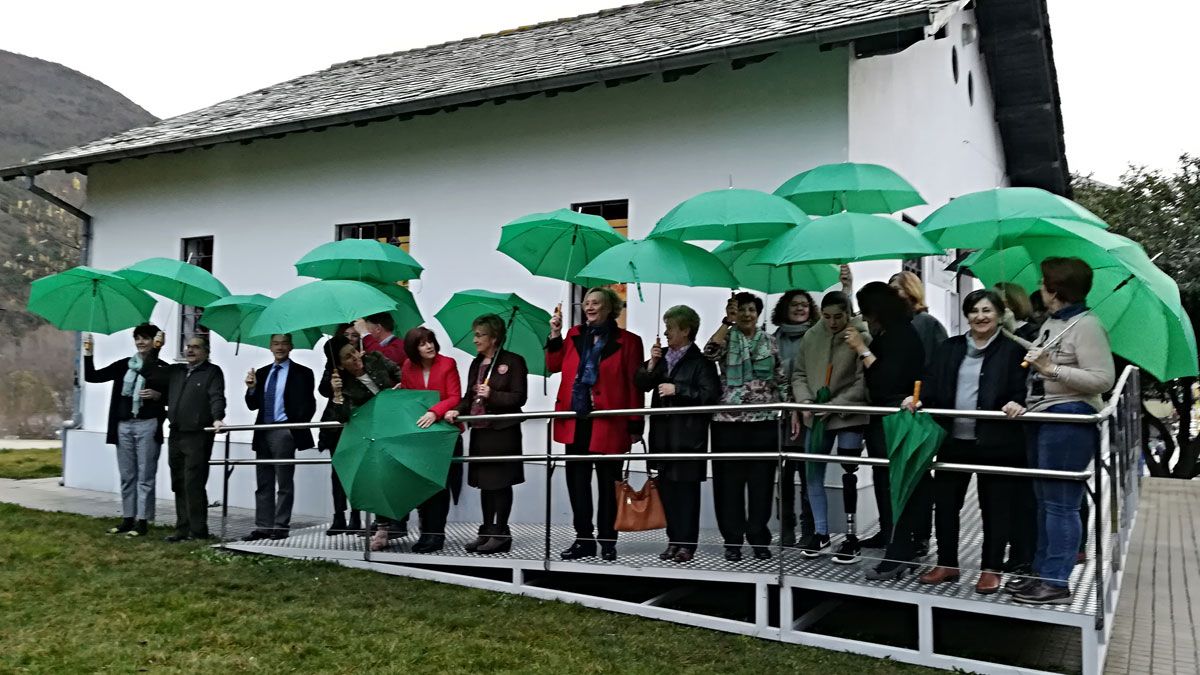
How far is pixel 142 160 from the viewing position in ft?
40.7

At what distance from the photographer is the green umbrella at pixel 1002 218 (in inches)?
194

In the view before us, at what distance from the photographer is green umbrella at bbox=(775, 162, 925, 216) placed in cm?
617

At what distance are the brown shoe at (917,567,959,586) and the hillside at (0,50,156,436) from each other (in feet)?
41.7

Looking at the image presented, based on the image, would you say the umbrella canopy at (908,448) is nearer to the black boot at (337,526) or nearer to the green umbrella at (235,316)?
the black boot at (337,526)

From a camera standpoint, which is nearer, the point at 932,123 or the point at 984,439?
the point at 984,439

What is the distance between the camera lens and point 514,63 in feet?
33.1

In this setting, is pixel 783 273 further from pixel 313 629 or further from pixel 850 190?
pixel 313 629

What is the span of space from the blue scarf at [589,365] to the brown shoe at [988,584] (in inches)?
101

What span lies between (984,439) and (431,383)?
12.4ft

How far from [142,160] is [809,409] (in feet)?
34.3

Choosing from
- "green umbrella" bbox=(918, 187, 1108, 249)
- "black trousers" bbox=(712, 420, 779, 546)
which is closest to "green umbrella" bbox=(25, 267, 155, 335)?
"black trousers" bbox=(712, 420, 779, 546)

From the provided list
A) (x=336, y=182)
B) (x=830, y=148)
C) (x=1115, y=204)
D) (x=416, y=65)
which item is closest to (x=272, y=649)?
(x=830, y=148)

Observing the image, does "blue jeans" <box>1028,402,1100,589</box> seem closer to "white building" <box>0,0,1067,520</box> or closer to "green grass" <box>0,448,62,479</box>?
"white building" <box>0,0,1067,520</box>

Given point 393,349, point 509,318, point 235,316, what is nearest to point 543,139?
point 509,318
